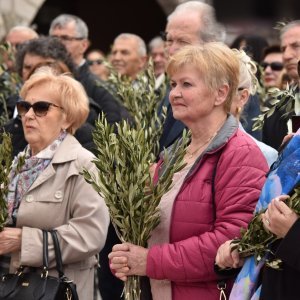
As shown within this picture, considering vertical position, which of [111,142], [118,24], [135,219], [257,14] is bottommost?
[118,24]

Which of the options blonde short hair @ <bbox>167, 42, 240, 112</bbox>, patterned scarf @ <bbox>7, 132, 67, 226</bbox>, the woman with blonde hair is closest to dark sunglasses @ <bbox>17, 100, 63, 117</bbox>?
the woman with blonde hair

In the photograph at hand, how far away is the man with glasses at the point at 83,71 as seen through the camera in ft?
26.0

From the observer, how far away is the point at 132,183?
4715mm

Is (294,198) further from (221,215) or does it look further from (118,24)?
(118,24)

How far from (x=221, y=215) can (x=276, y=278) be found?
55 centimetres

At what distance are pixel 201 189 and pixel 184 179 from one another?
0.12 meters

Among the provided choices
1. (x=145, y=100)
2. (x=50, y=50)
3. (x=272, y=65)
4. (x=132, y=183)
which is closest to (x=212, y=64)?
(x=132, y=183)

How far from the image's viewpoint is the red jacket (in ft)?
14.9

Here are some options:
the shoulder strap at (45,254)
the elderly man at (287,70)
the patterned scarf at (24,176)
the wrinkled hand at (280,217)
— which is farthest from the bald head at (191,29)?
the wrinkled hand at (280,217)

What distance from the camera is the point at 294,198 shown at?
4.04 m

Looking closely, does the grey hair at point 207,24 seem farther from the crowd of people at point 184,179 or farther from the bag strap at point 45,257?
the bag strap at point 45,257

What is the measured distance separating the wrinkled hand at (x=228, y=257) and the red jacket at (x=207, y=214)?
11cm

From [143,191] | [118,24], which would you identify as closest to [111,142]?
[143,191]

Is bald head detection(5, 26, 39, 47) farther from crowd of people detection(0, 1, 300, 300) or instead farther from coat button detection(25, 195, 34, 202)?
coat button detection(25, 195, 34, 202)
